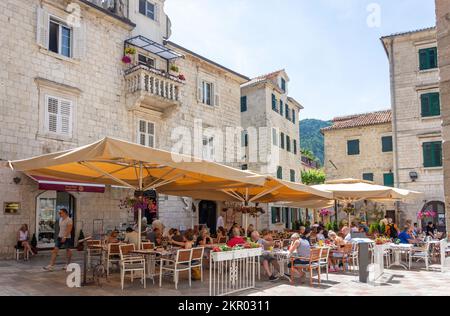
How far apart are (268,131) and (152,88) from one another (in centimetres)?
1113

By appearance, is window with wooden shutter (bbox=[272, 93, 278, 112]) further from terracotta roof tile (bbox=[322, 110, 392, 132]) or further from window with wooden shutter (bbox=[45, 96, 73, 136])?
window with wooden shutter (bbox=[45, 96, 73, 136])

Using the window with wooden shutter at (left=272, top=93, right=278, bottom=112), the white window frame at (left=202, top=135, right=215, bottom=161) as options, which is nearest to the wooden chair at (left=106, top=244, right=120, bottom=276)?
the white window frame at (left=202, top=135, right=215, bottom=161)

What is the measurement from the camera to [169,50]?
18.0m

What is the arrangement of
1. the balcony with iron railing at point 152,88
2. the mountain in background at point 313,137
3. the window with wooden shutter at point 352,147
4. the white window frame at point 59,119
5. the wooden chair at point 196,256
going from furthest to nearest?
the mountain in background at point 313,137 → the window with wooden shutter at point 352,147 → the balcony with iron railing at point 152,88 → the white window frame at point 59,119 → the wooden chair at point 196,256

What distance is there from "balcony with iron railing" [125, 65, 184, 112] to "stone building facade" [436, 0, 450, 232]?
429 inches

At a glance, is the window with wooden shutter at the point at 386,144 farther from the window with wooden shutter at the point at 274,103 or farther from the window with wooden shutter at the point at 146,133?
the window with wooden shutter at the point at 146,133

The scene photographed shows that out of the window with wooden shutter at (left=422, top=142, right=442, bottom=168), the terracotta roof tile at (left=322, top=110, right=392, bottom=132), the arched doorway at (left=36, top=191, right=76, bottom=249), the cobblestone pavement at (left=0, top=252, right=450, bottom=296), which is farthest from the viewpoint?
the terracotta roof tile at (left=322, top=110, right=392, bottom=132)

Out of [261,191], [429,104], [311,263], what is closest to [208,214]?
[261,191]

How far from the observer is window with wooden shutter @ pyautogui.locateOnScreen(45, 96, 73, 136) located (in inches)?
560

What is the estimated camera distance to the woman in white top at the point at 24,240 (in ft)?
41.7

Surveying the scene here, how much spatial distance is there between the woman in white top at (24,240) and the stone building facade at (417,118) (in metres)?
20.7

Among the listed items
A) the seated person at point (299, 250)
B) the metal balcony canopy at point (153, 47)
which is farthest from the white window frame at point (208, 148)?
the seated person at point (299, 250)

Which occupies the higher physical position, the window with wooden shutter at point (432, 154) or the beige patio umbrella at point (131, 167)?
the window with wooden shutter at point (432, 154)
